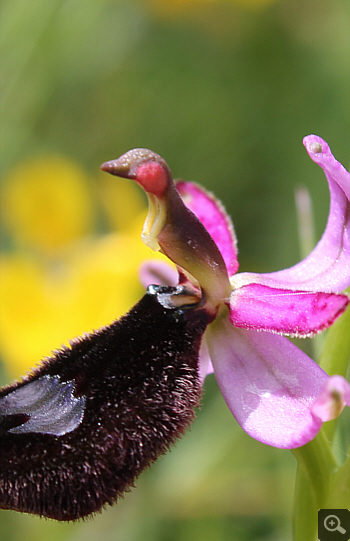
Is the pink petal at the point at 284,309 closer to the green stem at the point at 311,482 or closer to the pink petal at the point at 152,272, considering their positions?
the green stem at the point at 311,482

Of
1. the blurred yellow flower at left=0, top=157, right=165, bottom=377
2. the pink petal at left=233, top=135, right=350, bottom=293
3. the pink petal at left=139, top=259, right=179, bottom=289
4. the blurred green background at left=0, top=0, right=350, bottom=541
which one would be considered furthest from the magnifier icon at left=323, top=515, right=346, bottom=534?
the blurred green background at left=0, top=0, right=350, bottom=541

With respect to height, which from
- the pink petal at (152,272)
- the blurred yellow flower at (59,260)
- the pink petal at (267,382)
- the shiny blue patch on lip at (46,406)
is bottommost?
the blurred yellow flower at (59,260)

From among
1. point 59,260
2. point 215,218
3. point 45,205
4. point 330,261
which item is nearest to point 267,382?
point 330,261

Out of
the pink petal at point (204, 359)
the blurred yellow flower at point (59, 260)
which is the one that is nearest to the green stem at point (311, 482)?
the pink petal at point (204, 359)

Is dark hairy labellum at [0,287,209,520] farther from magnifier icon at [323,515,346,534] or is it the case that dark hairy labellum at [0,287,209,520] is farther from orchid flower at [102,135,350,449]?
magnifier icon at [323,515,346,534]

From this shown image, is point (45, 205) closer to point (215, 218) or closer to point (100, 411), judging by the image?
point (215, 218)

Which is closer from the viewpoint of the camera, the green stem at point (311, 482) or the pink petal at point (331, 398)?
the pink petal at point (331, 398)

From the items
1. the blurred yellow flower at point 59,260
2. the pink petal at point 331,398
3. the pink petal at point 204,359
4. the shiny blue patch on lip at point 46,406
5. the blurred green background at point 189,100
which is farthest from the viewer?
the blurred green background at point 189,100

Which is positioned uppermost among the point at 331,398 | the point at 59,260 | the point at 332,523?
the point at 331,398
